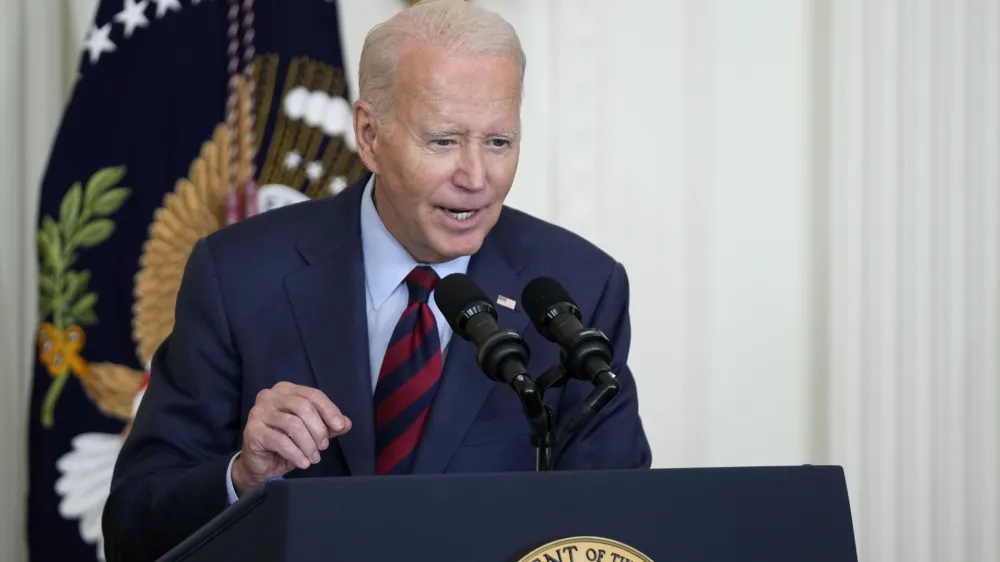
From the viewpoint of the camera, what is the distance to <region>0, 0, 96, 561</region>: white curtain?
132 inches

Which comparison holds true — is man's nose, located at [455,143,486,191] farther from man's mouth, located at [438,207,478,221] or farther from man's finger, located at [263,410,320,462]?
man's finger, located at [263,410,320,462]

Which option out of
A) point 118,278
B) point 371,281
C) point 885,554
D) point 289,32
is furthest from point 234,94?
point 885,554

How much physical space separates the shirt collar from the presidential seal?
1.00 metres

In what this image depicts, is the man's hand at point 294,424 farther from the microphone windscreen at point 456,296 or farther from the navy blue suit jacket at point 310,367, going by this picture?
the navy blue suit jacket at point 310,367

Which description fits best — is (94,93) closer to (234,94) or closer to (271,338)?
(234,94)

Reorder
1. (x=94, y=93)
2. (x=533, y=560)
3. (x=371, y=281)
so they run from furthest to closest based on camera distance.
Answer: (x=94, y=93) → (x=371, y=281) → (x=533, y=560)

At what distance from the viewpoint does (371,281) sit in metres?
2.34

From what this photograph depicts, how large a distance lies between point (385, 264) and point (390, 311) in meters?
0.09

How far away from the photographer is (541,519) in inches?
53.6

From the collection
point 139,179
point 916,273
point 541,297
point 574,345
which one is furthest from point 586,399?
point 916,273

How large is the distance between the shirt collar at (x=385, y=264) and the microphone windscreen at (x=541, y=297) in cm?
57

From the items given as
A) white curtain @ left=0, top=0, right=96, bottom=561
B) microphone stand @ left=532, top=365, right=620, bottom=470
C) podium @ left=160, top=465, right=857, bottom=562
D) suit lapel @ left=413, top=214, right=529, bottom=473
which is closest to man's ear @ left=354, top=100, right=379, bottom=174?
suit lapel @ left=413, top=214, right=529, bottom=473

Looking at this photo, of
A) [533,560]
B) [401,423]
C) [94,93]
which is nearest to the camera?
[533,560]

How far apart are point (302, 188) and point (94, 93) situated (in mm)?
571
